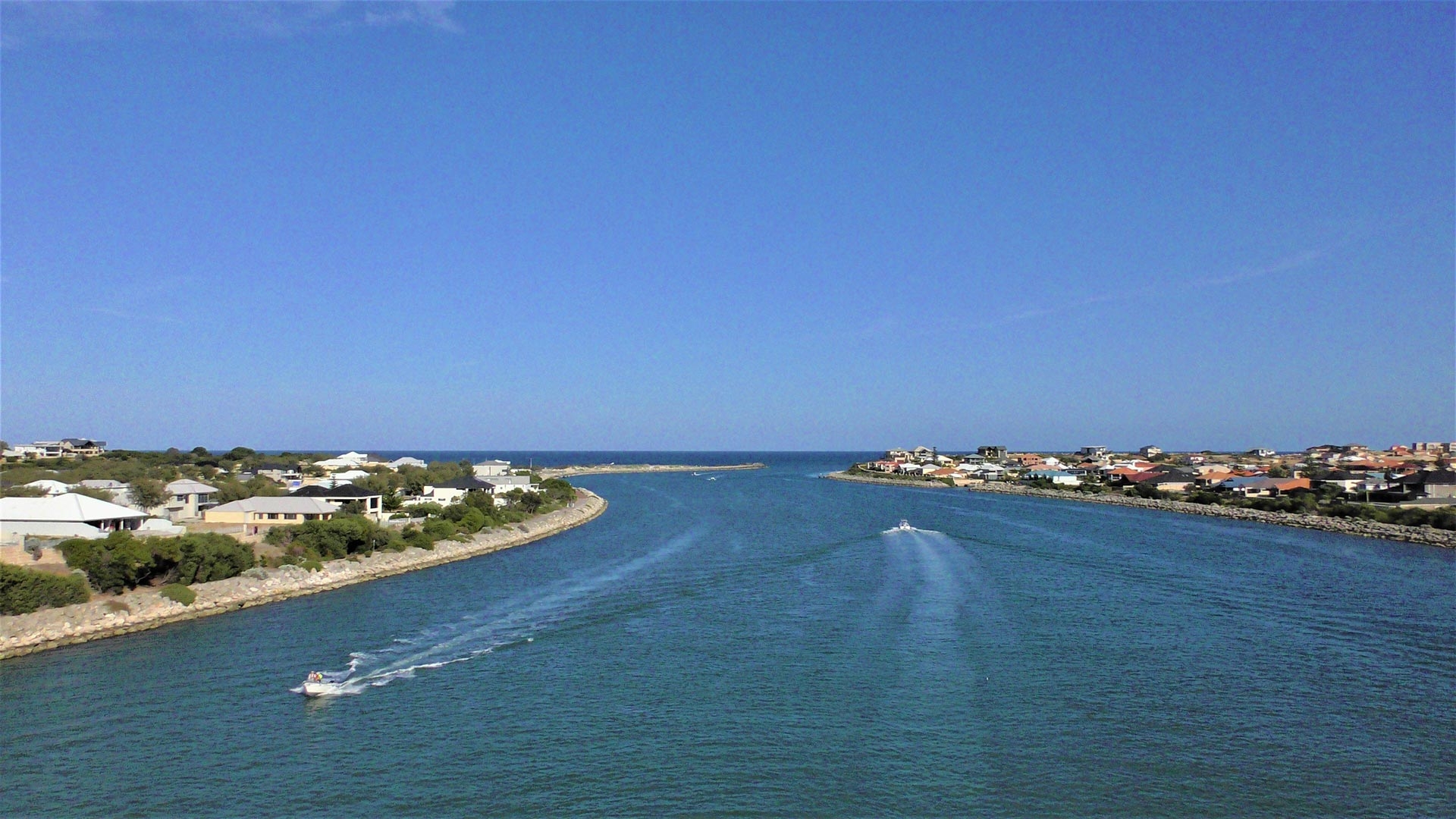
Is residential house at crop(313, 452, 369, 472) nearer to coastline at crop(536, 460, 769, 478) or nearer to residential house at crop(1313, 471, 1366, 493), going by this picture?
coastline at crop(536, 460, 769, 478)

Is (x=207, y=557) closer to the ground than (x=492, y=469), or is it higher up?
closer to the ground

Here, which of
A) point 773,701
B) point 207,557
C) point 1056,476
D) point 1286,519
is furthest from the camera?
point 1056,476

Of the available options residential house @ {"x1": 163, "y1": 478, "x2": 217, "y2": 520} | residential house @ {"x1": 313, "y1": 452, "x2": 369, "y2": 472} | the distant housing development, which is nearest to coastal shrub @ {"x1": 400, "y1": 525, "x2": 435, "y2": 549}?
residential house @ {"x1": 163, "y1": 478, "x2": 217, "y2": 520}

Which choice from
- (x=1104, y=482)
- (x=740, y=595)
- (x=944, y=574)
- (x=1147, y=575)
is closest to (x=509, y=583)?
(x=740, y=595)

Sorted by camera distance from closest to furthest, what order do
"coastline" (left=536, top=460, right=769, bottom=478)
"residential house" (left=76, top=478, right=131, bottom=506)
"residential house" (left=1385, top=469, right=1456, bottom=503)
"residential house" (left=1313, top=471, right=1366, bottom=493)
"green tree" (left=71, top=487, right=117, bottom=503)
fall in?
"green tree" (left=71, top=487, right=117, bottom=503), "residential house" (left=76, top=478, right=131, bottom=506), "residential house" (left=1385, top=469, right=1456, bottom=503), "residential house" (left=1313, top=471, right=1366, bottom=493), "coastline" (left=536, top=460, right=769, bottom=478)

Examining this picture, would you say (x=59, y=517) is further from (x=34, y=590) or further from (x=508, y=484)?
(x=508, y=484)

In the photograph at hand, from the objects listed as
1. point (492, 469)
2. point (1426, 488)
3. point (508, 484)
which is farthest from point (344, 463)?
point (1426, 488)
